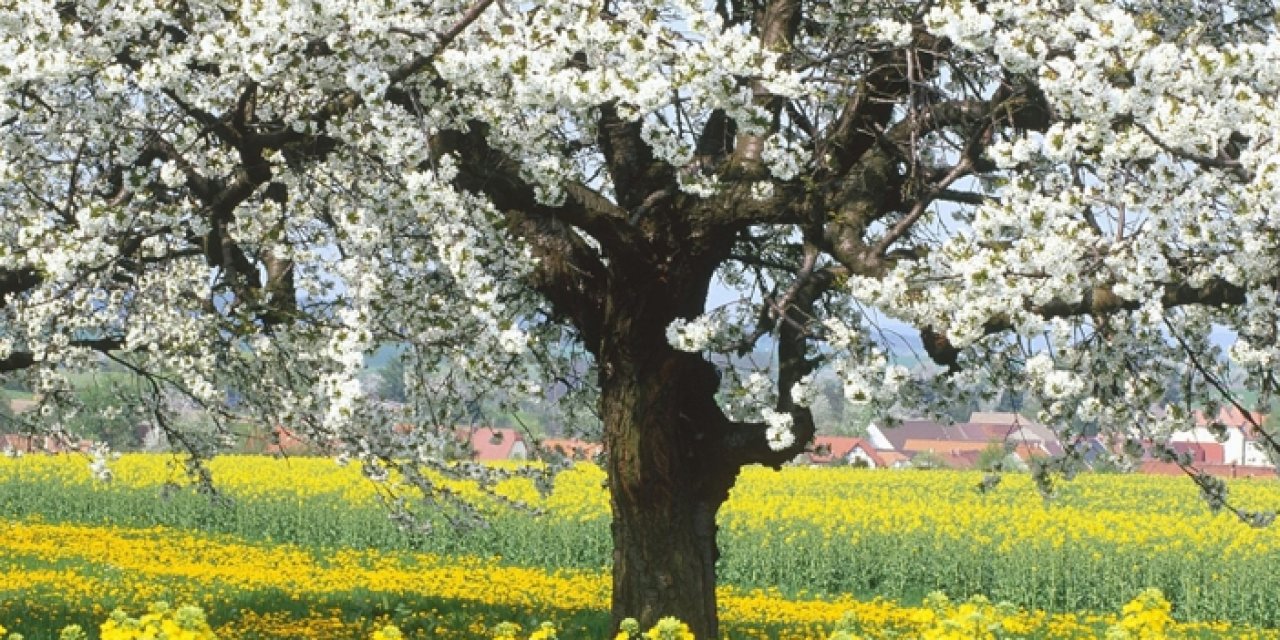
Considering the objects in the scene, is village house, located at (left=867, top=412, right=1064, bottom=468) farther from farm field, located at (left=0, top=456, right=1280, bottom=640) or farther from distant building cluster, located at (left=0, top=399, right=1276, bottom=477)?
farm field, located at (left=0, top=456, right=1280, bottom=640)

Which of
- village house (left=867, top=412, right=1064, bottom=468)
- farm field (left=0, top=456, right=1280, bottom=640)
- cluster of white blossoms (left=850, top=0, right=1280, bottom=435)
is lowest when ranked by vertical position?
farm field (left=0, top=456, right=1280, bottom=640)

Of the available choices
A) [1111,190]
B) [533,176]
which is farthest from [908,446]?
[1111,190]

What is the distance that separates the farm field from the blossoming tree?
256cm

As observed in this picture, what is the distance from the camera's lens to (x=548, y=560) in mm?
25453

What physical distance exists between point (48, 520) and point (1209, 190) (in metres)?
29.9

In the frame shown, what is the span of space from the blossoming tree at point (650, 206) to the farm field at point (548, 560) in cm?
256

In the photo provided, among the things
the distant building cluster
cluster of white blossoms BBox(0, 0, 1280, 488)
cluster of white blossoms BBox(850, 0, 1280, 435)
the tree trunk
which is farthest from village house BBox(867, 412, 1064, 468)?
cluster of white blossoms BBox(850, 0, 1280, 435)

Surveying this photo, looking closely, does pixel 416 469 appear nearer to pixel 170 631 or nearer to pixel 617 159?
pixel 617 159

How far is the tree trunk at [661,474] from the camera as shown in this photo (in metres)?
10.5

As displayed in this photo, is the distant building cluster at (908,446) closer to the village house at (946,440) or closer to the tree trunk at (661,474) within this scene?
the village house at (946,440)

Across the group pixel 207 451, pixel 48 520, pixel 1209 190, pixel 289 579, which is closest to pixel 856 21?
pixel 1209 190

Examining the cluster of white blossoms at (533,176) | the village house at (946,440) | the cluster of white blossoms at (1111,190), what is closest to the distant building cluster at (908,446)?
the village house at (946,440)

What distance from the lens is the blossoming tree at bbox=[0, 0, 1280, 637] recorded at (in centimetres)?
688

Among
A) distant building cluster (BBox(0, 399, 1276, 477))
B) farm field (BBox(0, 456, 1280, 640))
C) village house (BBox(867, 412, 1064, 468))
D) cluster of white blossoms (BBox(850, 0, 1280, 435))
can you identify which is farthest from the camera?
village house (BBox(867, 412, 1064, 468))
